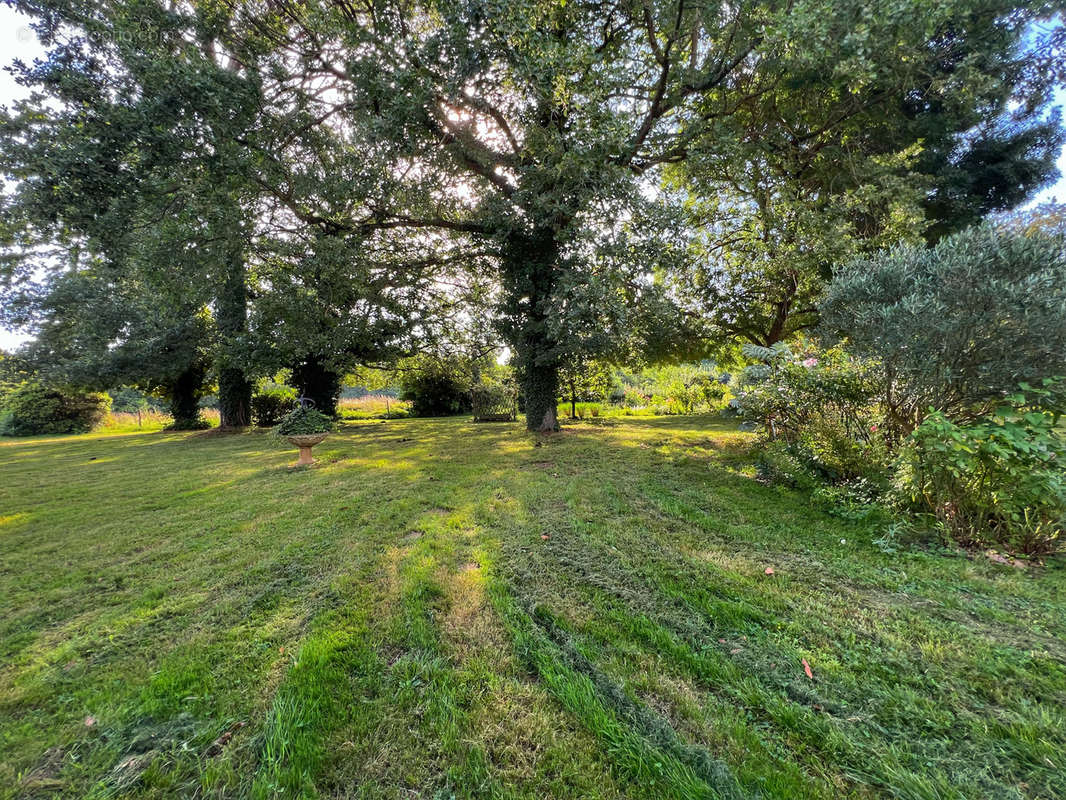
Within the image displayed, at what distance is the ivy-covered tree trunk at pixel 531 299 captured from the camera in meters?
8.76

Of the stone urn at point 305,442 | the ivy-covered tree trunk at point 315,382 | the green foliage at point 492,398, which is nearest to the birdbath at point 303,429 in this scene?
the stone urn at point 305,442

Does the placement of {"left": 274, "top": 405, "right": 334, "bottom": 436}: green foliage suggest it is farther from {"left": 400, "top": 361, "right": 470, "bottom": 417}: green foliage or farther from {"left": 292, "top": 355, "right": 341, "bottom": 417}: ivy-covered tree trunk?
{"left": 400, "top": 361, "right": 470, "bottom": 417}: green foliage

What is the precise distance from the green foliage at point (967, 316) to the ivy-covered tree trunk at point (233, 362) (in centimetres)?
1337

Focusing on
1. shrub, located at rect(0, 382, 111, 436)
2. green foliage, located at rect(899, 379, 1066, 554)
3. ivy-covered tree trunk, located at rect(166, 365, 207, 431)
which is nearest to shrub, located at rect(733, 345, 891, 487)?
green foliage, located at rect(899, 379, 1066, 554)

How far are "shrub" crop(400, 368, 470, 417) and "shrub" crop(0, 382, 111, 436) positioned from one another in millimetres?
11837

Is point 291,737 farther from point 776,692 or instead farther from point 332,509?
point 332,509

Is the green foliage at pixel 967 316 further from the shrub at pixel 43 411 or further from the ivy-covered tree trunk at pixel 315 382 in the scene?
the shrub at pixel 43 411

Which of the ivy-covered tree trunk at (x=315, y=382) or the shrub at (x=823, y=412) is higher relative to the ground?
the ivy-covered tree trunk at (x=315, y=382)

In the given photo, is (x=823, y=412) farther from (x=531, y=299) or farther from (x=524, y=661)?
(x=531, y=299)

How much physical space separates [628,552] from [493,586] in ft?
3.82

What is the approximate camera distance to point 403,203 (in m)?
8.29

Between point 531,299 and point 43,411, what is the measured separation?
21.4 meters

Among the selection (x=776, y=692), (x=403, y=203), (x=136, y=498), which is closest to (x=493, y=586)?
(x=776, y=692)

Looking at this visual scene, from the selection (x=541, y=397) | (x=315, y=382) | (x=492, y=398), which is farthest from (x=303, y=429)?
(x=315, y=382)
